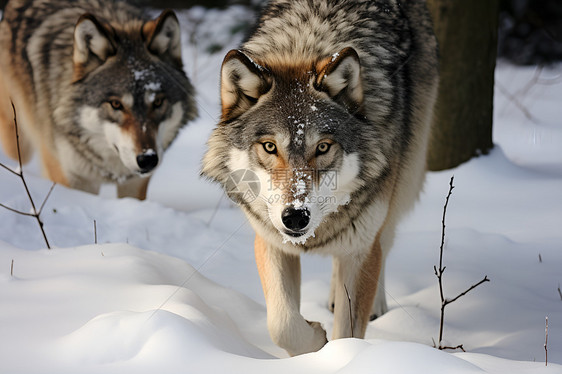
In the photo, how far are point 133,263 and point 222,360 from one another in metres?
1.22

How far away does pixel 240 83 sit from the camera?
8.84ft

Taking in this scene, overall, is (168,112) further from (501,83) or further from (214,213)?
(501,83)

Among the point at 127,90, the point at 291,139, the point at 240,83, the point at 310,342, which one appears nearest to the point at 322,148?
the point at 291,139

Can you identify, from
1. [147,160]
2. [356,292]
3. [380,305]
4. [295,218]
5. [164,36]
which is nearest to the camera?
[295,218]

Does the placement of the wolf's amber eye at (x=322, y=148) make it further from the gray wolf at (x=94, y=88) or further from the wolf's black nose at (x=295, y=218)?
the gray wolf at (x=94, y=88)

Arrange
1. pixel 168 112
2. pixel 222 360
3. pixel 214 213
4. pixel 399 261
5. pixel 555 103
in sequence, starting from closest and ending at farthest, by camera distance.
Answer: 1. pixel 222 360
2. pixel 399 261
3. pixel 168 112
4. pixel 214 213
5. pixel 555 103

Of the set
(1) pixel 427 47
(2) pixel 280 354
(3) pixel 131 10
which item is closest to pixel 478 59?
(1) pixel 427 47

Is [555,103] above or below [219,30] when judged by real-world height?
below

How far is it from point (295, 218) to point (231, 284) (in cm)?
163

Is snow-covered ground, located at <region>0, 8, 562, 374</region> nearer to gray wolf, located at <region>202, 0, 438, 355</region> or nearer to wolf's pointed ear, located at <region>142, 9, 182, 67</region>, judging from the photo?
gray wolf, located at <region>202, 0, 438, 355</region>

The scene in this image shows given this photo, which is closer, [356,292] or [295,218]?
[295,218]

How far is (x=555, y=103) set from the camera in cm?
906

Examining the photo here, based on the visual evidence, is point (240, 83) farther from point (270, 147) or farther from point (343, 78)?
point (343, 78)

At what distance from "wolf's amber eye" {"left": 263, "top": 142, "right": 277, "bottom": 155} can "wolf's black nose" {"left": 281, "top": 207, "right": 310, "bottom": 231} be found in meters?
0.33
